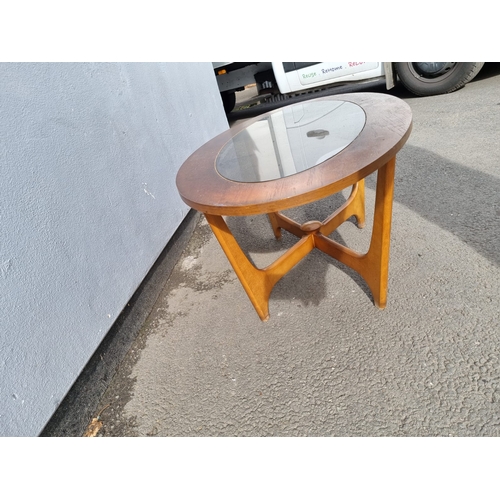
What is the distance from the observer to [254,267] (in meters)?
1.67

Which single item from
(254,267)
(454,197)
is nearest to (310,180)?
(254,267)

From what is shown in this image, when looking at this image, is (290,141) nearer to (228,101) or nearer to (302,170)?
(302,170)

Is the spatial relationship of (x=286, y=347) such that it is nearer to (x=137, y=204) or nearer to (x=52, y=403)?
(x=52, y=403)

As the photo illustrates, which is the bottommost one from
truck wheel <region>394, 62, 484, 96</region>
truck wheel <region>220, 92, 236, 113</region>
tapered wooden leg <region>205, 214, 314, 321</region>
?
truck wheel <region>220, 92, 236, 113</region>

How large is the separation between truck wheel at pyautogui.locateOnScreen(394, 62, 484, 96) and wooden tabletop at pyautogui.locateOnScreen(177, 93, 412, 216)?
3.53 meters

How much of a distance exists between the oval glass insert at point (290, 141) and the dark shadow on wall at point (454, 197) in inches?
40.6

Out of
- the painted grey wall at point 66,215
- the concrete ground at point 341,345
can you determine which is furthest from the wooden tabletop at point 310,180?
the concrete ground at point 341,345

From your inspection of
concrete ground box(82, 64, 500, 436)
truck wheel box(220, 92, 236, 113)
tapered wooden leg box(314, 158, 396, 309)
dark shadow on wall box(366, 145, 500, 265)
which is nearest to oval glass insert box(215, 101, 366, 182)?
tapered wooden leg box(314, 158, 396, 309)

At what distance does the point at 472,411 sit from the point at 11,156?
79.8 inches

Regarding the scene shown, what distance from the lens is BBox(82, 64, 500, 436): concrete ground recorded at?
1.27m

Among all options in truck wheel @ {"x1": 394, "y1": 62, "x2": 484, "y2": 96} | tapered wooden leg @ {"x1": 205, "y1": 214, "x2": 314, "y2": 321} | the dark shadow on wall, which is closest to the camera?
tapered wooden leg @ {"x1": 205, "y1": 214, "x2": 314, "y2": 321}

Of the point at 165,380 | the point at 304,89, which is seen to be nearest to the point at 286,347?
the point at 165,380

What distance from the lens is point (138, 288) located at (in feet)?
6.59

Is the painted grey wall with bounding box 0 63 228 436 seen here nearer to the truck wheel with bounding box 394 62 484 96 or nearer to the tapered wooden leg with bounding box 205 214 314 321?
the tapered wooden leg with bounding box 205 214 314 321
